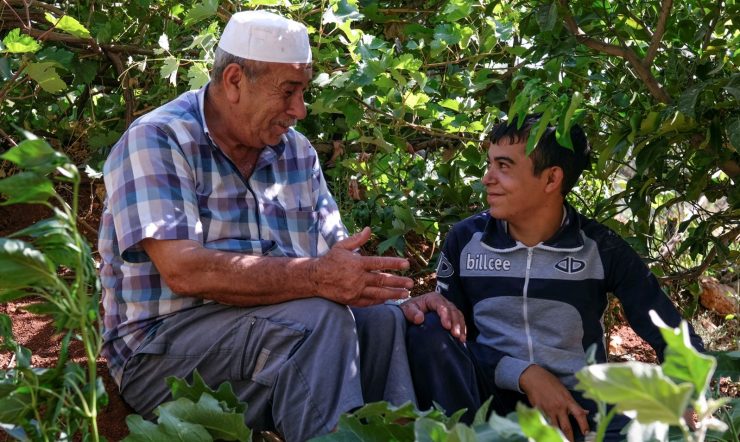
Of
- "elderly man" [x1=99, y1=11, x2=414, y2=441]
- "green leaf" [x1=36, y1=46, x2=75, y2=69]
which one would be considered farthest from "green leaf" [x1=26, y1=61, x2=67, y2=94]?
"elderly man" [x1=99, y1=11, x2=414, y2=441]

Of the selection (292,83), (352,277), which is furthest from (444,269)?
(292,83)

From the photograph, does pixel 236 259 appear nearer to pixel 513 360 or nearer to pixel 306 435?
pixel 306 435

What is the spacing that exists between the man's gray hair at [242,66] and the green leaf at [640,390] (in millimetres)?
2141

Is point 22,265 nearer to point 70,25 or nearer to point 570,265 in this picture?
point 570,265

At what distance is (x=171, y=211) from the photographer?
9.45 feet

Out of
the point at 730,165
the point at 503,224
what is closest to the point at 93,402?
the point at 503,224

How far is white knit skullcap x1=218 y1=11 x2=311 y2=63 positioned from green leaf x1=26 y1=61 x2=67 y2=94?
815 millimetres

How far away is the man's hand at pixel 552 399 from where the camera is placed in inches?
115

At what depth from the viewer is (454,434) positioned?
1.38 meters

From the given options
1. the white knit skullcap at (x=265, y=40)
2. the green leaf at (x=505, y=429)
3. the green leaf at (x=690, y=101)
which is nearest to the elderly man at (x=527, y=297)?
the green leaf at (x=690, y=101)

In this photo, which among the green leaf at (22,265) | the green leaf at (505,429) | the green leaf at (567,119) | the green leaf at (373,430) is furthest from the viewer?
the green leaf at (567,119)

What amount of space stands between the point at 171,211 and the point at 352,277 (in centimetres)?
55

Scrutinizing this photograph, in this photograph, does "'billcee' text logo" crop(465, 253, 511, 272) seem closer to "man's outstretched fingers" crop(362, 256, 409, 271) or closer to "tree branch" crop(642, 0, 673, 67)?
"man's outstretched fingers" crop(362, 256, 409, 271)

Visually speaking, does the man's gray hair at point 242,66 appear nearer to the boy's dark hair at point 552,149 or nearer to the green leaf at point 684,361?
the boy's dark hair at point 552,149
